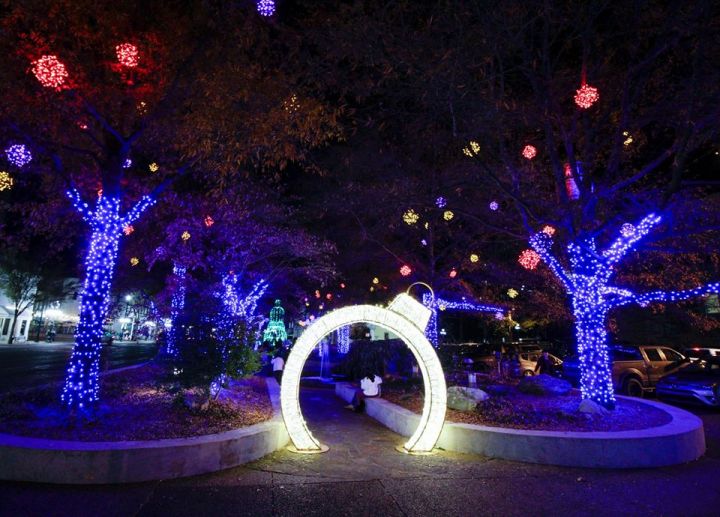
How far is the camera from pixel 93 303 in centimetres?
823

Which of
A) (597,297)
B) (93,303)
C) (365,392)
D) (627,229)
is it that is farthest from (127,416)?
(627,229)

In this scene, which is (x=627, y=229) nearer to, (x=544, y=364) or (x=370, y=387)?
(x=370, y=387)

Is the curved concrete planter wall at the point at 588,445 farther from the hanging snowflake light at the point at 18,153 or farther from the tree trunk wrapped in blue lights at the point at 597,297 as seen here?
the hanging snowflake light at the point at 18,153

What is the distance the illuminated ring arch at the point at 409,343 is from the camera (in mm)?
7430

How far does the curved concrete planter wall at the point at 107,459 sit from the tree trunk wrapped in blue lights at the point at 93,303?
1.74 meters

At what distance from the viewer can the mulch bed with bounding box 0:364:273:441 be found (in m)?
6.48

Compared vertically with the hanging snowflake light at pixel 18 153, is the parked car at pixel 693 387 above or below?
below

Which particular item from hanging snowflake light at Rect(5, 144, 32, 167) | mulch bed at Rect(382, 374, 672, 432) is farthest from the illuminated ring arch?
hanging snowflake light at Rect(5, 144, 32, 167)

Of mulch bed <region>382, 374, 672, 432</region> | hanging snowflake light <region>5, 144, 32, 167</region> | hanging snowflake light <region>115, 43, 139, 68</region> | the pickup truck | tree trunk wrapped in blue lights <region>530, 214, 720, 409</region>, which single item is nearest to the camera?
hanging snowflake light <region>115, 43, 139, 68</region>

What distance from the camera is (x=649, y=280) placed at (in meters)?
14.1

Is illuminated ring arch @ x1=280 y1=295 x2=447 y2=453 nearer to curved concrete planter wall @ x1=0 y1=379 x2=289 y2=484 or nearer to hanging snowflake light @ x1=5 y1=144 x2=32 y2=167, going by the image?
curved concrete planter wall @ x1=0 y1=379 x2=289 y2=484

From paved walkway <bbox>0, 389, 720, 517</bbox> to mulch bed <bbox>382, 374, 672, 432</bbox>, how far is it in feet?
3.54

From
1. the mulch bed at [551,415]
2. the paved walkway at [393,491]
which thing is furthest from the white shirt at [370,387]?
the paved walkway at [393,491]

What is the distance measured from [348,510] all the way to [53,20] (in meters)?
9.85
